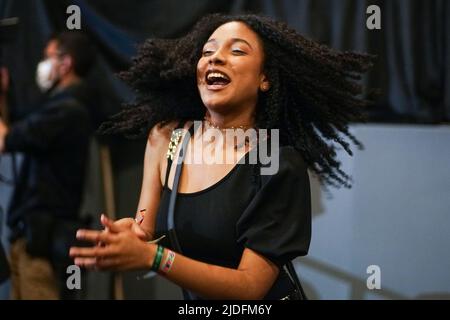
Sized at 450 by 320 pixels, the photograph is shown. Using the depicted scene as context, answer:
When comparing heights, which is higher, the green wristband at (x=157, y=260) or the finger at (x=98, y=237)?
the finger at (x=98, y=237)

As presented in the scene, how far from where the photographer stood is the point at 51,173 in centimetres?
250

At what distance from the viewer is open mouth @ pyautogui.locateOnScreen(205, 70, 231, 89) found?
1.39 metres

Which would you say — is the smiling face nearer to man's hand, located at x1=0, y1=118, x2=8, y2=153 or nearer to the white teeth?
the white teeth

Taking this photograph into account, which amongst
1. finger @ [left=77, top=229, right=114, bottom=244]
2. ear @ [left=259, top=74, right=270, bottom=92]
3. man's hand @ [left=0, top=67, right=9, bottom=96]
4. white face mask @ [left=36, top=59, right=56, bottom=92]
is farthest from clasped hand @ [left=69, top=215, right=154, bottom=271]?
man's hand @ [left=0, top=67, right=9, bottom=96]

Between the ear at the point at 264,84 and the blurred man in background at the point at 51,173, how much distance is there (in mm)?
1193

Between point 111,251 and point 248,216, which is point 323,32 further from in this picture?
point 111,251

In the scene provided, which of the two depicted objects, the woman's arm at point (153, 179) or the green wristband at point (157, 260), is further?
→ the woman's arm at point (153, 179)

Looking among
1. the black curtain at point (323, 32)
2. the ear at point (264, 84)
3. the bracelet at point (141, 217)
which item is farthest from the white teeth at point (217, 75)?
the black curtain at point (323, 32)

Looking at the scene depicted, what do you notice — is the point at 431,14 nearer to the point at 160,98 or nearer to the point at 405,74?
the point at 405,74

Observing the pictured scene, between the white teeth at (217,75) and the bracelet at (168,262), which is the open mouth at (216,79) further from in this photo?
the bracelet at (168,262)

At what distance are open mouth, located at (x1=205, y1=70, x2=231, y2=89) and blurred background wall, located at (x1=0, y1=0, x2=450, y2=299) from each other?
111cm

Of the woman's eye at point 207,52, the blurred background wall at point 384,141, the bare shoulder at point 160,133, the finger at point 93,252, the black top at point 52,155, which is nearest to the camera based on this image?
the finger at point 93,252

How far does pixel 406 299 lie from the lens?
2.31 m

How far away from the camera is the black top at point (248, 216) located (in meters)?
1.31
